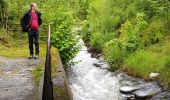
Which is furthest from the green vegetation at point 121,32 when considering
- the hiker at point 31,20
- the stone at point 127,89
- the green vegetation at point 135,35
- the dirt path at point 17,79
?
the hiker at point 31,20

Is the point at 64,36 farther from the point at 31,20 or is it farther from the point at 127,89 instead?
the point at 31,20

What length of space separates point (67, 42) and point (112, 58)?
8.96ft

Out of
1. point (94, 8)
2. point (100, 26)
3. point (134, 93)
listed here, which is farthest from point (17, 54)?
point (94, 8)

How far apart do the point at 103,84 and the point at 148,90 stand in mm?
2800

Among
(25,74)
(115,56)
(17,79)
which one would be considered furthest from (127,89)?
(17,79)

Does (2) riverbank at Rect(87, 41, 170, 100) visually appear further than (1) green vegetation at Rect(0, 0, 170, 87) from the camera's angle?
No

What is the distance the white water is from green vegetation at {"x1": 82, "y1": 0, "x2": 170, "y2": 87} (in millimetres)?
918

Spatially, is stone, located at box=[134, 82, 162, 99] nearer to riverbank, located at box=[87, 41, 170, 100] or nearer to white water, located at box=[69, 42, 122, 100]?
riverbank, located at box=[87, 41, 170, 100]

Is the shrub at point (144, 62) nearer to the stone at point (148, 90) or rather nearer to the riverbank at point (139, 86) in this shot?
the riverbank at point (139, 86)

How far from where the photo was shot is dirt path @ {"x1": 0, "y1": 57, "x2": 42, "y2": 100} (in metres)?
10.2

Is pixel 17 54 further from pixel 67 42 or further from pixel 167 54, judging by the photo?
pixel 167 54

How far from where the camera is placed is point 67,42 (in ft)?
66.7

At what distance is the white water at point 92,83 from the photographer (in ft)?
57.2

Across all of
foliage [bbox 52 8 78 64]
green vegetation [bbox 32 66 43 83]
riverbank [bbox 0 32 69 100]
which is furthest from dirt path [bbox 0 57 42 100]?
foliage [bbox 52 8 78 64]
